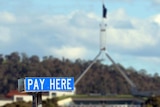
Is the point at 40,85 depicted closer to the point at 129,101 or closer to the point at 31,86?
the point at 31,86

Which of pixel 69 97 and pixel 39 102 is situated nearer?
pixel 39 102

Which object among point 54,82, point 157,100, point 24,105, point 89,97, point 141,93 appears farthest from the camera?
point 89,97

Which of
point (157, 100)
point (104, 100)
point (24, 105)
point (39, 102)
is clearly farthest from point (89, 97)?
point (39, 102)

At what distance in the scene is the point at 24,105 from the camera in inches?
4058

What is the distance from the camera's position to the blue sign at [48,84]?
48281 mm

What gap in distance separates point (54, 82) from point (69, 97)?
13187 centimetres

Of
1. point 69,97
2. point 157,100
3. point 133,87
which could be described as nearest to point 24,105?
point 157,100

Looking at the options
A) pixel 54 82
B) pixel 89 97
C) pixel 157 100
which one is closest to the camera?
pixel 54 82

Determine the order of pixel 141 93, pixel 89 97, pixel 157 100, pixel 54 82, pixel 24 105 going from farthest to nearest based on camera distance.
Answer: pixel 89 97 → pixel 141 93 → pixel 157 100 → pixel 24 105 → pixel 54 82

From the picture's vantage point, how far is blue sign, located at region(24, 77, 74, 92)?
158 feet

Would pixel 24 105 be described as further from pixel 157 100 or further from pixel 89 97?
pixel 89 97

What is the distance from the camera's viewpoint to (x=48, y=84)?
48.4 meters

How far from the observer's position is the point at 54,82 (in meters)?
48.2

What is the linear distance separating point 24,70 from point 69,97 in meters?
20.1
